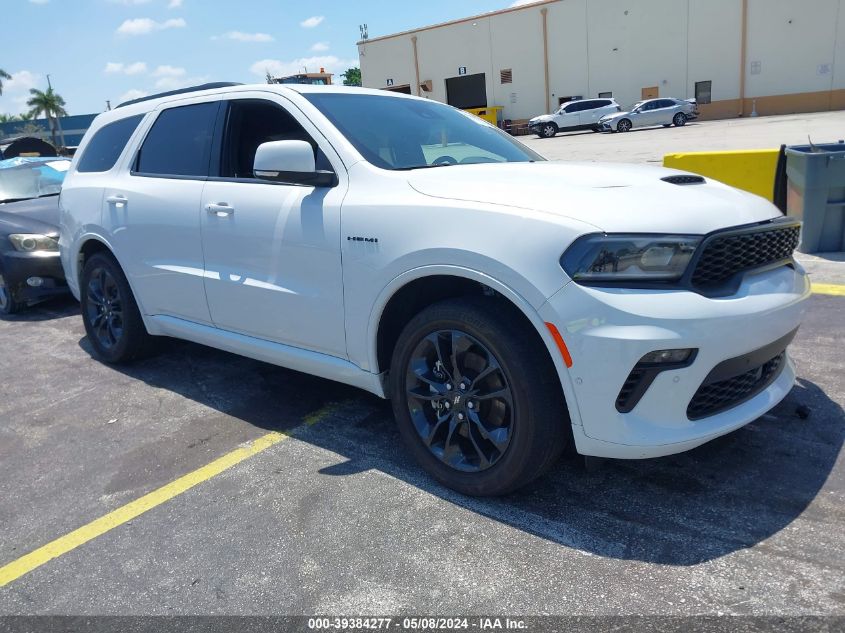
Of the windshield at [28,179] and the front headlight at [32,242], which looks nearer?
the front headlight at [32,242]

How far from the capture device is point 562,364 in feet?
8.45

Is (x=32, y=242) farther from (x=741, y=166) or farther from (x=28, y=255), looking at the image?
(x=741, y=166)

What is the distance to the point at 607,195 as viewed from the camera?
270cm

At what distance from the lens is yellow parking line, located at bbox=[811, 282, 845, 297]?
5588 millimetres

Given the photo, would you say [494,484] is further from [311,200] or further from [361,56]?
[361,56]

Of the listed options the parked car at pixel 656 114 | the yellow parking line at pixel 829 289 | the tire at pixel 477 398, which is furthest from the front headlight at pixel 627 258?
the parked car at pixel 656 114

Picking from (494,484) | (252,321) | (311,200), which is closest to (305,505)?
(494,484)

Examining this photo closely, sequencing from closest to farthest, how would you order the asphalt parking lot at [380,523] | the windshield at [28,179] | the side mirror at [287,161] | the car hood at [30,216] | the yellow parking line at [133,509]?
the asphalt parking lot at [380,523] < the yellow parking line at [133,509] < the side mirror at [287,161] < the car hood at [30,216] < the windshield at [28,179]

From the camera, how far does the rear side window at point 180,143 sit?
165 inches

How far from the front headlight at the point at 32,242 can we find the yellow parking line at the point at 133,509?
448 cm

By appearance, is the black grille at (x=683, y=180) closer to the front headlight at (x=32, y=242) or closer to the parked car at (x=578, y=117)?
the front headlight at (x=32, y=242)

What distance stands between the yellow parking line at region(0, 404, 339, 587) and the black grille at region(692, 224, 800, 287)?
2.32 m

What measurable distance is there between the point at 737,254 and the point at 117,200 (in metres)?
3.89

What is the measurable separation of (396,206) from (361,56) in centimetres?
5449
